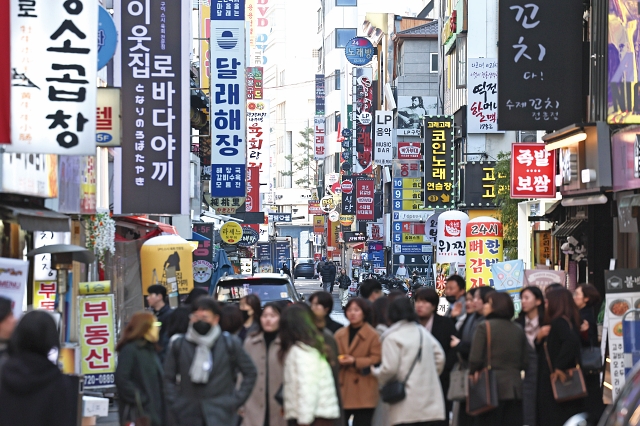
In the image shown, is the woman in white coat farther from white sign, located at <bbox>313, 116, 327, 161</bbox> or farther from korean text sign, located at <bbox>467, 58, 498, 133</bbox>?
white sign, located at <bbox>313, 116, 327, 161</bbox>

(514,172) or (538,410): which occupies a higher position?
(514,172)

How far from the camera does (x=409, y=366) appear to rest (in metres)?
9.89

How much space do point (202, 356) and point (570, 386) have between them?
3790 millimetres

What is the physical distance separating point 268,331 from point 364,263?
51.9 m

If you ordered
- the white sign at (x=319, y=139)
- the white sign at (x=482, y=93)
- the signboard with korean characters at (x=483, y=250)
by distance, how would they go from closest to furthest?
1. the signboard with korean characters at (x=483, y=250)
2. the white sign at (x=482, y=93)
3. the white sign at (x=319, y=139)

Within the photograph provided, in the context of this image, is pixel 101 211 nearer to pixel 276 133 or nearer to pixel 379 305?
pixel 379 305

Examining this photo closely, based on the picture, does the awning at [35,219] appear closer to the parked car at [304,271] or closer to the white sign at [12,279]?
the white sign at [12,279]

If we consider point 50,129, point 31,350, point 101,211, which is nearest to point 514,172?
point 101,211

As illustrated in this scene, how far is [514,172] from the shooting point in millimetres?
22547

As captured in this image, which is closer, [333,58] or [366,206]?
[366,206]

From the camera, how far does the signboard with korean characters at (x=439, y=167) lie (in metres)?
40.5

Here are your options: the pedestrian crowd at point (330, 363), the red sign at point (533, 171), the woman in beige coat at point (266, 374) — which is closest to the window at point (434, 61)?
the red sign at point (533, 171)

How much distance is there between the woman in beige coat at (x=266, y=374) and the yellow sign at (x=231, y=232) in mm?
32593

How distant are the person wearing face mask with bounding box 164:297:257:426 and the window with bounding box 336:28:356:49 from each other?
3948 inches
